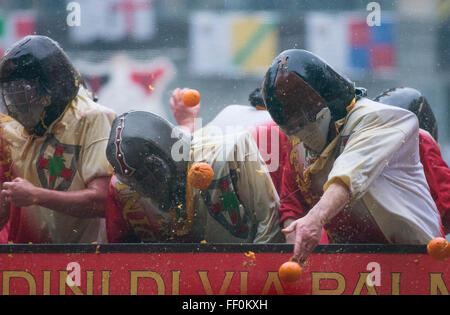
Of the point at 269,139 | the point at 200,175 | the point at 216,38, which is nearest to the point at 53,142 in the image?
the point at 200,175

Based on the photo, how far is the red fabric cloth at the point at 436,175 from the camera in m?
3.06

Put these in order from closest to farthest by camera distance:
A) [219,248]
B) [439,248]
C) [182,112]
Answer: [439,248] < [219,248] < [182,112]

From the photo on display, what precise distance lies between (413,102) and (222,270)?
154 cm

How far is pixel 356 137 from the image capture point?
247cm

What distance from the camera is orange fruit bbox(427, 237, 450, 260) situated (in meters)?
2.37

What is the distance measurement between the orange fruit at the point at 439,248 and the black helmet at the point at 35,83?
162cm

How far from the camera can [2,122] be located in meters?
3.15

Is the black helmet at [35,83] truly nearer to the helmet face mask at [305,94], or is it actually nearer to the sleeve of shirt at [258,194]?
the sleeve of shirt at [258,194]

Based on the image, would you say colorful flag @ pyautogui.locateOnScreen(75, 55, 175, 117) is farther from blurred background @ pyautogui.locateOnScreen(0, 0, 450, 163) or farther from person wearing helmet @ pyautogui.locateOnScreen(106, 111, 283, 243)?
person wearing helmet @ pyautogui.locateOnScreen(106, 111, 283, 243)

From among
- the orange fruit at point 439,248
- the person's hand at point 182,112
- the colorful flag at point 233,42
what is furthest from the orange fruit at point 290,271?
the colorful flag at point 233,42

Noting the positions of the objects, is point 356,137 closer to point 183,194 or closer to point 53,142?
point 183,194

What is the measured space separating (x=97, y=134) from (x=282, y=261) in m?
1.04

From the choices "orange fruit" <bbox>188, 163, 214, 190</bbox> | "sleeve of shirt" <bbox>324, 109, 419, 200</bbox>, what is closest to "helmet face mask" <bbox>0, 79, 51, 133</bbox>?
"orange fruit" <bbox>188, 163, 214, 190</bbox>

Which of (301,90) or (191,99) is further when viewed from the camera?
(191,99)
